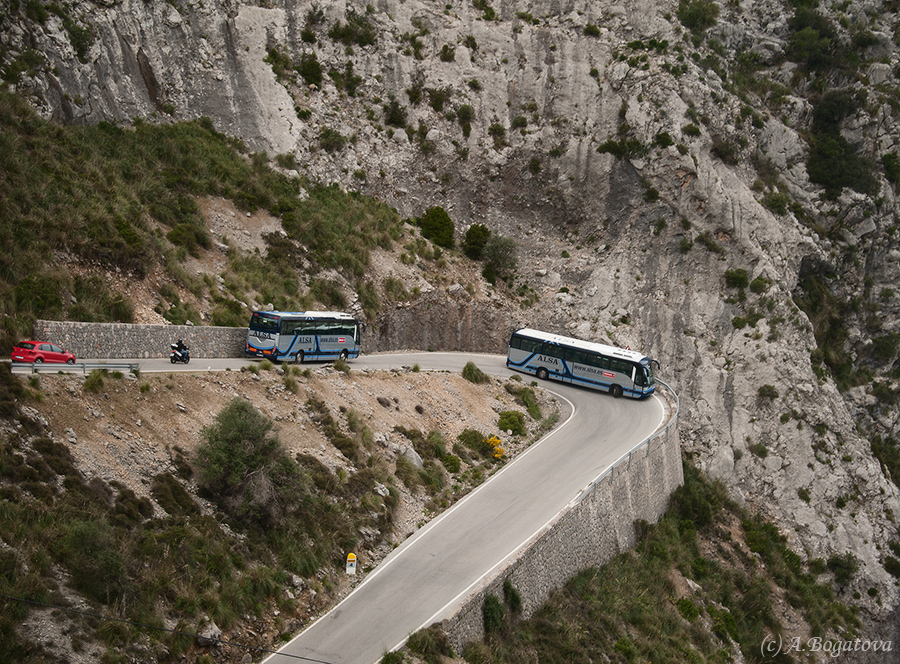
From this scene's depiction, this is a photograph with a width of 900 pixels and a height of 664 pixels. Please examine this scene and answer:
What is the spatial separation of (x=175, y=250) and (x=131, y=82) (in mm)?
16348

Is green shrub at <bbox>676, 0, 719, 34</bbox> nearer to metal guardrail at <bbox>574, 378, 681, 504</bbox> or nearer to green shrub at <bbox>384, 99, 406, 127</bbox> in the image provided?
green shrub at <bbox>384, 99, 406, 127</bbox>

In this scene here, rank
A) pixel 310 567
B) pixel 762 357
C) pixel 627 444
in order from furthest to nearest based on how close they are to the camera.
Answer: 1. pixel 762 357
2. pixel 627 444
3. pixel 310 567

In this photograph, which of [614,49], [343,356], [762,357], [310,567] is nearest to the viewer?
[310,567]

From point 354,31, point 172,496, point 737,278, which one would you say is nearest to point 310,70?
point 354,31

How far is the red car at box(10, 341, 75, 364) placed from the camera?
20656 mm

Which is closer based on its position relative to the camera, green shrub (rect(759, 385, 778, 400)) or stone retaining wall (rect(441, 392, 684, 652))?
stone retaining wall (rect(441, 392, 684, 652))

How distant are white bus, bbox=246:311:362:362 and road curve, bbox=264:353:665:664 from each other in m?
1.89

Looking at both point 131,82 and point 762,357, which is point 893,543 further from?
point 131,82

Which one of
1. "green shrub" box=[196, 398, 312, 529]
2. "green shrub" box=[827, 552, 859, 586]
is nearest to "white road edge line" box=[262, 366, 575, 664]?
"green shrub" box=[196, 398, 312, 529]

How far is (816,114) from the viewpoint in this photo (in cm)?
5766

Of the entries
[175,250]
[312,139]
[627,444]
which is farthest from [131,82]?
[627,444]

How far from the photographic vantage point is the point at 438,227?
163 ft

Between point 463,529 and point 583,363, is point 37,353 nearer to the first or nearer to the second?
point 463,529

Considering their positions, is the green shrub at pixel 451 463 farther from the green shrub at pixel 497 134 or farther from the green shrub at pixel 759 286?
the green shrub at pixel 497 134
